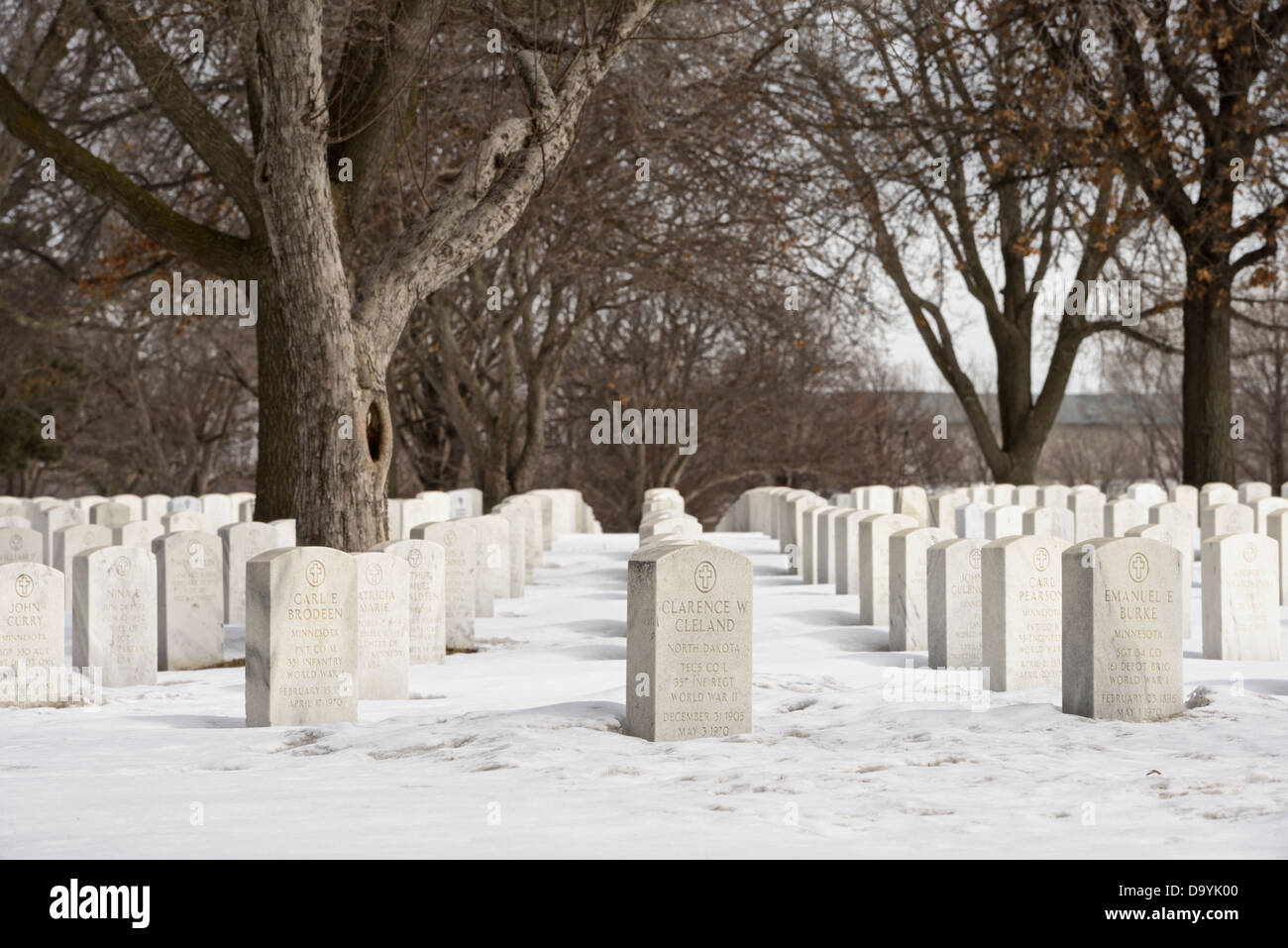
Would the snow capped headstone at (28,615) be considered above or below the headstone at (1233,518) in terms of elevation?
below

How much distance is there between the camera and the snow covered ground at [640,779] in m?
4.98

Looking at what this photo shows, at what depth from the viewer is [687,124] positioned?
20.2 m

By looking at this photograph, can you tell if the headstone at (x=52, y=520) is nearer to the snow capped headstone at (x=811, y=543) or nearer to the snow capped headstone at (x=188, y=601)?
the snow capped headstone at (x=188, y=601)

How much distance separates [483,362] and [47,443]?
34.3 feet

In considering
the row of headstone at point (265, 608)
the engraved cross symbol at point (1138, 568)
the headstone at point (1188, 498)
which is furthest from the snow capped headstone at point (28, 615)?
the headstone at point (1188, 498)

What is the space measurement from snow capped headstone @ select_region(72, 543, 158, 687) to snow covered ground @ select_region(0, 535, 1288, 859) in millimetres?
508

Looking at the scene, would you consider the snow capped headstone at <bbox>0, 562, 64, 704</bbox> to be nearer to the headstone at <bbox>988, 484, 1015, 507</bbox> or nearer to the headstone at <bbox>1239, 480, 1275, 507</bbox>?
the headstone at <bbox>988, 484, 1015, 507</bbox>

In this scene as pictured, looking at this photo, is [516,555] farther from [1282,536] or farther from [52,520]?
[1282,536]

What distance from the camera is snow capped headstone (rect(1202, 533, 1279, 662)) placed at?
9.91m

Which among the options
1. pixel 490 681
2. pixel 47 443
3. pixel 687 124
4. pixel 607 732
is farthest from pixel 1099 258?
pixel 47 443

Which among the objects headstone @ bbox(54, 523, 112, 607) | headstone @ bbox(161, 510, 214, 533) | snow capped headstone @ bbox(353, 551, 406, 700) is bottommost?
snow capped headstone @ bbox(353, 551, 406, 700)

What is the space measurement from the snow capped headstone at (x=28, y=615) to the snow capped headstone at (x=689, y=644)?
3883 millimetres

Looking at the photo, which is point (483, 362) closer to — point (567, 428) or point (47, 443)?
point (567, 428)

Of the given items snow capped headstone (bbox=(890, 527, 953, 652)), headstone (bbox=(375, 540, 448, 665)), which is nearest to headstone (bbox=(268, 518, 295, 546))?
headstone (bbox=(375, 540, 448, 665))
